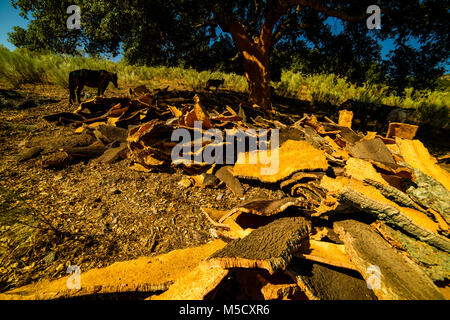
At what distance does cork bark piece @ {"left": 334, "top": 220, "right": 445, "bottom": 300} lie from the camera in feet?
2.52

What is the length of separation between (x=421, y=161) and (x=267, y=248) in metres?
1.81

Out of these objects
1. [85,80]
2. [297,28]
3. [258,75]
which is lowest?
[85,80]

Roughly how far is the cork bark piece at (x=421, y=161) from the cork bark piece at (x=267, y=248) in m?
1.35

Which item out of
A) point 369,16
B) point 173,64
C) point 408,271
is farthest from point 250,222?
point 173,64

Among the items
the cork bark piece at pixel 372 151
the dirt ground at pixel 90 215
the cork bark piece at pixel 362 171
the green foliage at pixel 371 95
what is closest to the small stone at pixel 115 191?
the dirt ground at pixel 90 215

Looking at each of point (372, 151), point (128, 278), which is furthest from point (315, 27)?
point (128, 278)

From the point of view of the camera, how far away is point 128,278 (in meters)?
0.92

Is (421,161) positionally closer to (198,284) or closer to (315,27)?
(198,284)

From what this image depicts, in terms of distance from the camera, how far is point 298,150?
1812 millimetres

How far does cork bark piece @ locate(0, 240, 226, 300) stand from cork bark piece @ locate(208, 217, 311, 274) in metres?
0.31

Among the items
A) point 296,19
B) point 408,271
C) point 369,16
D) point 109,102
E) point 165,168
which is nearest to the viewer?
point 408,271

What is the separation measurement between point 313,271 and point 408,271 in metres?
0.46

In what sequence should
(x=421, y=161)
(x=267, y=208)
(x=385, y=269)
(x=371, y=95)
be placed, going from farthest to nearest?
1. (x=371, y=95)
2. (x=421, y=161)
3. (x=267, y=208)
4. (x=385, y=269)

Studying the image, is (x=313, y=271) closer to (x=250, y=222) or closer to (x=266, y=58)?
(x=250, y=222)
